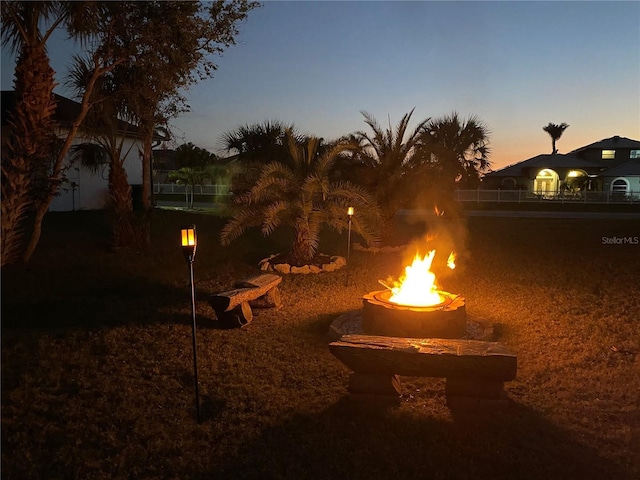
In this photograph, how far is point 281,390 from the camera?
5879mm

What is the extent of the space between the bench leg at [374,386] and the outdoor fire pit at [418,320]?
202 cm

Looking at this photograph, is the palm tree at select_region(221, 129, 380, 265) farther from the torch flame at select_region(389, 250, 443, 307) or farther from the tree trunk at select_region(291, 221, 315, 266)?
the torch flame at select_region(389, 250, 443, 307)

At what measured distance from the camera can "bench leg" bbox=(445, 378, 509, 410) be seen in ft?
16.8

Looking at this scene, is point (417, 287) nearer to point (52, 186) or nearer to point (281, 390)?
point (281, 390)

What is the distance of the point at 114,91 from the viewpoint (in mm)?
14086

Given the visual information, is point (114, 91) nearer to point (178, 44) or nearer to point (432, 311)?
point (178, 44)

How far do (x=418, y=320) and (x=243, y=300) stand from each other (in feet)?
9.56

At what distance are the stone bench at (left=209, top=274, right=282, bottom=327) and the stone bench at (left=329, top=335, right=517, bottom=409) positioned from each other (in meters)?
3.21

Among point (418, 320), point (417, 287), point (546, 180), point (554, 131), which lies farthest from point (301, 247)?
point (554, 131)

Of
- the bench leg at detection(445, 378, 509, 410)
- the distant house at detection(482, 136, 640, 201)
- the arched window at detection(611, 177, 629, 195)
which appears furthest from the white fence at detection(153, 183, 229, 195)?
the bench leg at detection(445, 378, 509, 410)

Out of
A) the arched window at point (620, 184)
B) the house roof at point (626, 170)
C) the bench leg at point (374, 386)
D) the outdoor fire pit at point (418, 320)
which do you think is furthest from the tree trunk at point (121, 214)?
the arched window at point (620, 184)

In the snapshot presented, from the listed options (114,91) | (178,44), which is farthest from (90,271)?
(178,44)

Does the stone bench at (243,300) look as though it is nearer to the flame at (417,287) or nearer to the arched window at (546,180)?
the flame at (417,287)

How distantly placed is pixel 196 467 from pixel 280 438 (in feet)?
2.64
